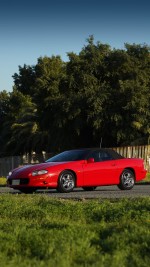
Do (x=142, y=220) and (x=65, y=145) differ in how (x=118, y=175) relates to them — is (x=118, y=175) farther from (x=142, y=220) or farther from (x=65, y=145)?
(x=65, y=145)

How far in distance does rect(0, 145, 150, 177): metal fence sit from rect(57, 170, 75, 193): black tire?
1669 centimetres

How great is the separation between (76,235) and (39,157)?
31.6 m

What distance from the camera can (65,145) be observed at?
3819 cm

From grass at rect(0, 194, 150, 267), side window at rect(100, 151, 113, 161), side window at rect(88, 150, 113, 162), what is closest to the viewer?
grass at rect(0, 194, 150, 267)

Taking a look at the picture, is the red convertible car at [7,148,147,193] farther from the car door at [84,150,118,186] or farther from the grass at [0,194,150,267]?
the grass at [0,194,150,267]

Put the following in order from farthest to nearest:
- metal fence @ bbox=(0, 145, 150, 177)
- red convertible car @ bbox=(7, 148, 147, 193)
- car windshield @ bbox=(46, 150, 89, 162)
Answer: metal fence @ bbox=(0, 145, 150, 177), car windshield @ bbox=(46, 150, 89, 162), red convertible car @ bbox=(7, 148, 147, 193)

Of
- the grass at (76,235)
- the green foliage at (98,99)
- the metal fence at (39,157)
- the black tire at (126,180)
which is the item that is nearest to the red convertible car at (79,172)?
the black tire at (126,180)

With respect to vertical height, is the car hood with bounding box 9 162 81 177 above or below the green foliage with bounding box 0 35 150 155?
below

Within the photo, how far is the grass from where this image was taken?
6402mm

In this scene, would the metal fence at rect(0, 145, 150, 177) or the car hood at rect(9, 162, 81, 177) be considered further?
the metal fence at rect(0, 145, 150, 177)

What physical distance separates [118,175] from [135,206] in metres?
8.77

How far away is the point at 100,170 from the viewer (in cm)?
1845

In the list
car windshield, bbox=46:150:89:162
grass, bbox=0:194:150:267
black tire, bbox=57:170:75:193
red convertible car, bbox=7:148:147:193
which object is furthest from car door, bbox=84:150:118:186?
grass, bbox=0:194:150:267

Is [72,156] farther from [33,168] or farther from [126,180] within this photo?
[126,180]
